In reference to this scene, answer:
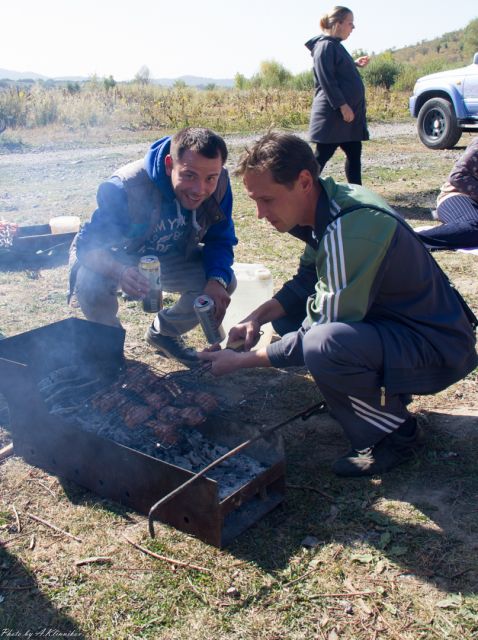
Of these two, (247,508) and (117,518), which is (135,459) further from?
(247,508)

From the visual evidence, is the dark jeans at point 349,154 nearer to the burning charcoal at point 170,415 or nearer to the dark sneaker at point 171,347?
the dark sneaker at point 171,347

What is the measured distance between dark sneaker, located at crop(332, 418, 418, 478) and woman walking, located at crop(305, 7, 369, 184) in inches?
197

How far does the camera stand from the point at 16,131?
1781cm

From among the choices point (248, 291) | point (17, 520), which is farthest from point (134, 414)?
point (248, 291)

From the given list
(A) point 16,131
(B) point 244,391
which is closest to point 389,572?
(B) point 244,391

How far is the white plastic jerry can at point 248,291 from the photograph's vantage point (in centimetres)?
465

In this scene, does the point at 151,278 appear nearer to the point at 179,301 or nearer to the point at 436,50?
the point at 179,301

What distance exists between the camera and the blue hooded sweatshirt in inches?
148

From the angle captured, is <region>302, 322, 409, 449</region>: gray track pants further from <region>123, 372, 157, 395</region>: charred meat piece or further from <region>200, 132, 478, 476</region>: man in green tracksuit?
<region>123, 372, 157, 395</region>: charred meat piece

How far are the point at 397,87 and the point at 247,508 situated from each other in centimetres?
2985

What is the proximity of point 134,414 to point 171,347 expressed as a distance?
53.5 inches

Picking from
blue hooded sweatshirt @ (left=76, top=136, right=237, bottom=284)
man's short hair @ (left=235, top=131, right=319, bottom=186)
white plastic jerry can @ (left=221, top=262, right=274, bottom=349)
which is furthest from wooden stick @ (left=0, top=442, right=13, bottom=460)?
man's short hair @ (left=235, top=131, right=319, bottom=186)

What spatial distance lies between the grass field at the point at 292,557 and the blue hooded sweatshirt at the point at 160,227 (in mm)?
1059

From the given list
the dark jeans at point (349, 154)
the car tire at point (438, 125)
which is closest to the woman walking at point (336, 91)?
the dark jeans at point (349, 154)
